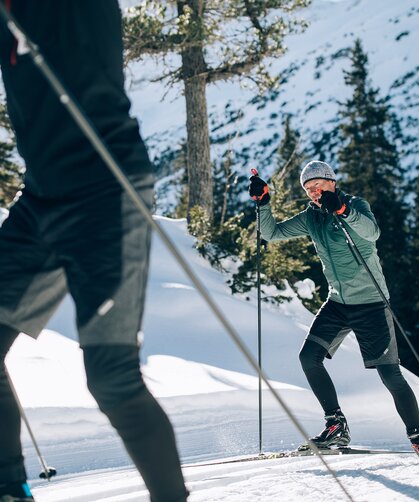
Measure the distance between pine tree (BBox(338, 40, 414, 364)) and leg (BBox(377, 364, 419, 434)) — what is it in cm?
2300

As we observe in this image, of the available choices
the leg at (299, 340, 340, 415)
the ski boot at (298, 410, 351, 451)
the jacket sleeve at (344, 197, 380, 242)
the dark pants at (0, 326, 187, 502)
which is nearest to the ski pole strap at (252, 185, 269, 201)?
the jacket sleeve at (344, 197, 380, 242)

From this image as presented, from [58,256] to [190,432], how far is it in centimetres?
450

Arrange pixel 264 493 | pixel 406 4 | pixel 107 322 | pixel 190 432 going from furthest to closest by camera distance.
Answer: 1. pixel 406 4
2. pixel 190 432
3. pixel 264 493
4. pixel 107 322

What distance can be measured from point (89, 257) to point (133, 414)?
422 mm

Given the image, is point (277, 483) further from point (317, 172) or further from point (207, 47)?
point (207, 47)

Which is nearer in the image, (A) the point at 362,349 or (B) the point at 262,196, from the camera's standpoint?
(A) the point at 362,349

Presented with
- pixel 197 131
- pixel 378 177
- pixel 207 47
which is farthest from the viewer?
pixel 378 177

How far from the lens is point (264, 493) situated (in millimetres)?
3283

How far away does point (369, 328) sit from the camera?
460cm

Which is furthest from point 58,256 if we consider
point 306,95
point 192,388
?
point 306,95

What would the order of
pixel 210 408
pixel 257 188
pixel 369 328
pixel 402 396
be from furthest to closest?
pixel 210 408, pixel 257 188, pixel 369 328, pixel 402 396

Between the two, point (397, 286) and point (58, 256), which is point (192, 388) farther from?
point (397, 286)

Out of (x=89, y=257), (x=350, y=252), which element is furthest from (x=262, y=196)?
(x=89, y=257)

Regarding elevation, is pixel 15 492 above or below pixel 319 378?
below
